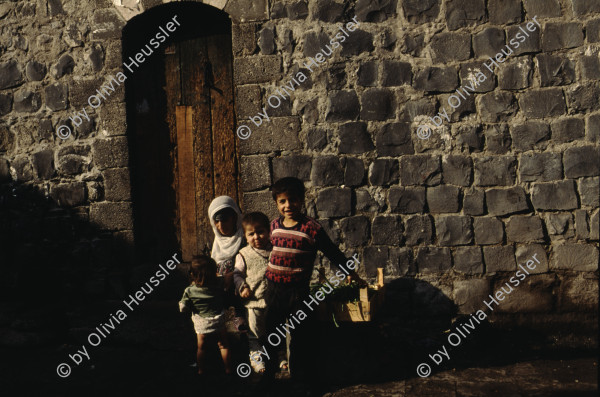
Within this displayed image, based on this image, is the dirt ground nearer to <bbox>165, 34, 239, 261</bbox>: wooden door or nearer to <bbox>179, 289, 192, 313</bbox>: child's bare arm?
<bbox>179, 289, 192, 313</bbox>: child's bare arm

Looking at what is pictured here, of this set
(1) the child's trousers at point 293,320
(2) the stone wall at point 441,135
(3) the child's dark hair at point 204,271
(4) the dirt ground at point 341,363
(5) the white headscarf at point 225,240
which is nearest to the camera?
(1) the child's trousers at point 293,320

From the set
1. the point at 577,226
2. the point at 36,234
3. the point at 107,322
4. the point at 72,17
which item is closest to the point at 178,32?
the point at 72,17

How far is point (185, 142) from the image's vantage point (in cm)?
468

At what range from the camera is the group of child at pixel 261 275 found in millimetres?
3297

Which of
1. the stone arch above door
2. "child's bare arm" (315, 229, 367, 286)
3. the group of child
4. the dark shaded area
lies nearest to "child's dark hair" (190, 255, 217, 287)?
the group of child

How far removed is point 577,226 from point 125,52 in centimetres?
396

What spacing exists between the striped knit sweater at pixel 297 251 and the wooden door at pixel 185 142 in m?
1.37

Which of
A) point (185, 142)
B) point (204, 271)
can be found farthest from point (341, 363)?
point (185, 142)

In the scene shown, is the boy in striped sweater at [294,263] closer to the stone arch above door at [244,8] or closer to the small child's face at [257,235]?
the small child's face at [257,235]

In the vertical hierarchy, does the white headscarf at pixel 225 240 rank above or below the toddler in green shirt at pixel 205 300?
above

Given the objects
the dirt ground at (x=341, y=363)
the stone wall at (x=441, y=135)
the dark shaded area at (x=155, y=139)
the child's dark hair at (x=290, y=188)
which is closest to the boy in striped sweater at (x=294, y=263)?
the child's dark hair at (x=290, y=188)

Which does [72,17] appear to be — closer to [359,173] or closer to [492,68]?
[359,173]

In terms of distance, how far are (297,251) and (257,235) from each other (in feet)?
1.16

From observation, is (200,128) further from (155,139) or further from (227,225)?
(227,225)
